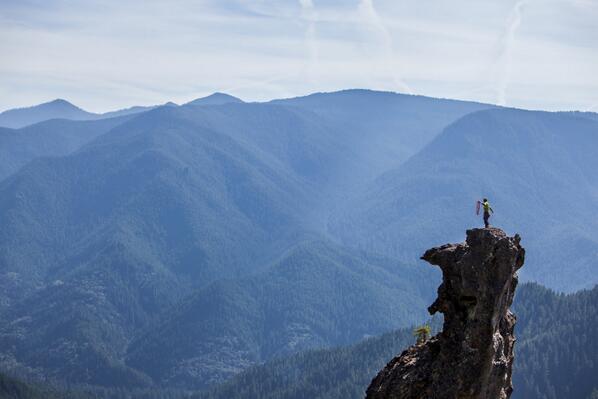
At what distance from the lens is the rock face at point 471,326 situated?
42.2 metres

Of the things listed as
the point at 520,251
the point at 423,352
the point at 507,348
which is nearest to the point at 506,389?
the point at 507,348

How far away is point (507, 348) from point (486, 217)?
7.41 m

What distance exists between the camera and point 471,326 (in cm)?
4269

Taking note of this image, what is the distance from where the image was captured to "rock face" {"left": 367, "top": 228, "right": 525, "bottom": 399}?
42.2 meters

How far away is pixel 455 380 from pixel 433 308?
4.68 meters

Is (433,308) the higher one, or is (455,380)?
(433,308)

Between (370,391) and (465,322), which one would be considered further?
(370,391)

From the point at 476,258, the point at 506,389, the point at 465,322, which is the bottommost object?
the point at 506,389

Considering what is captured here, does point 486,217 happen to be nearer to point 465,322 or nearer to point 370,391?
point 465,322

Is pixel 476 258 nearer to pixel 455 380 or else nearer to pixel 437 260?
pixel 437 260

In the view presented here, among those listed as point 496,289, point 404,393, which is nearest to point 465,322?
point 496,289

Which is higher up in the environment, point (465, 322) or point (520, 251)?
point (520, 251)

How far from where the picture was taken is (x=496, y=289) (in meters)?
42.6

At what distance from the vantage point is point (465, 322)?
141 feet
